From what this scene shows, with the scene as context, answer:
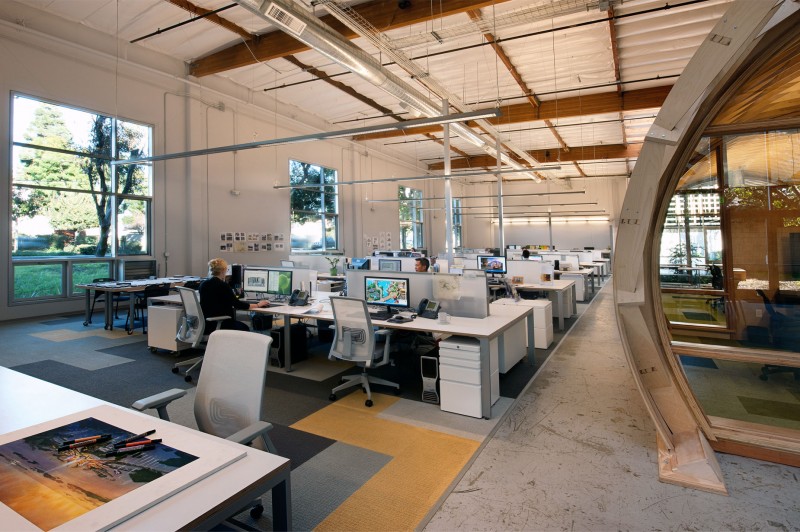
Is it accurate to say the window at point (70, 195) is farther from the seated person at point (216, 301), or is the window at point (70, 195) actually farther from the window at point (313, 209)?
the seated person at point (216, 301)

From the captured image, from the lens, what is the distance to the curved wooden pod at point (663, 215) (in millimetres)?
2027

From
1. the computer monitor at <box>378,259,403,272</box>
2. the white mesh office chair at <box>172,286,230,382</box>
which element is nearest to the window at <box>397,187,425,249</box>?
the computer monitor at <box>378,259,403,272</box>

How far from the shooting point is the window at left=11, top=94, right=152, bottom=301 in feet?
23.1

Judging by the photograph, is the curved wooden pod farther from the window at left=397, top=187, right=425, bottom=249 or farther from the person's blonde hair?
the window at left=397, top=187, right=425, bottom=249

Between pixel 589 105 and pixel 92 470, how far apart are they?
11225 mm

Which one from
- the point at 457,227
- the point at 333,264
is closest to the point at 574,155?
the point at 457,227

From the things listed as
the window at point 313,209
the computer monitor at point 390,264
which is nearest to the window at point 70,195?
the window at point 313,209

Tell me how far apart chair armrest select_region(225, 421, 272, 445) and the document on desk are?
0.14 m

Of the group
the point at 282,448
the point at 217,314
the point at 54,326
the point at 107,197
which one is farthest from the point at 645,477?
the point at 107,197

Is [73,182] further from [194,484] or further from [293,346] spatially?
[194,484]

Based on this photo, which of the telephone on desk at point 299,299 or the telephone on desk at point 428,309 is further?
the telephone on desk at point 299,299

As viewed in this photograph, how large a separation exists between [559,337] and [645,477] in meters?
3.82

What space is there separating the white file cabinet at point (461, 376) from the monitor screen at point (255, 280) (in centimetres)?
311

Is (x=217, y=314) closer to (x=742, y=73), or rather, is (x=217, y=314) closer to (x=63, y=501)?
(x=63, y=501)
